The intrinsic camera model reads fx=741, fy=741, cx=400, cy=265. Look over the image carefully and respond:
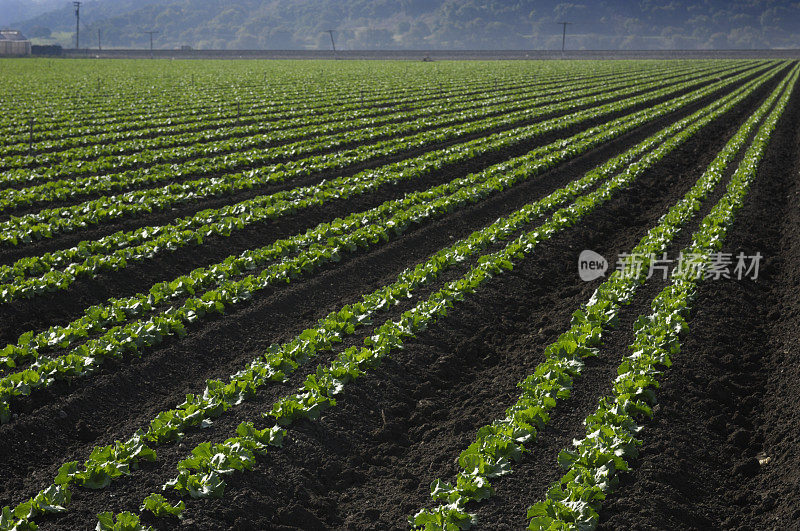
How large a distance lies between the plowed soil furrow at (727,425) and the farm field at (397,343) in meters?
0.03

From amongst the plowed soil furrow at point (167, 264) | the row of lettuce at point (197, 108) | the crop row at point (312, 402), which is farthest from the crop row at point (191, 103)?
the crop row at point (312, 402)

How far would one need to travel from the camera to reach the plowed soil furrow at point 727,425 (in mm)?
5680

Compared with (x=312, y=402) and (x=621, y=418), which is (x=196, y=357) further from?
(x=621, y=418)

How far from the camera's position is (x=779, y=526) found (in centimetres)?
549

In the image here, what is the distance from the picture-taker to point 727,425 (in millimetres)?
6941

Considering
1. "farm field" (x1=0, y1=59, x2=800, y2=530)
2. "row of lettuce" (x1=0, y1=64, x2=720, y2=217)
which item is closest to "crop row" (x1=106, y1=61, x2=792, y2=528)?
"farm field" (x1=0, y1=59, x2=800, y2=530)

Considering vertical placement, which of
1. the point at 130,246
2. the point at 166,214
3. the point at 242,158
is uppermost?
the point at 242,158

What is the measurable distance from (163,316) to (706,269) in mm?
7417

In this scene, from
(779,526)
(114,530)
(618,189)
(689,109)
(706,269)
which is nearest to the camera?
(114,530)

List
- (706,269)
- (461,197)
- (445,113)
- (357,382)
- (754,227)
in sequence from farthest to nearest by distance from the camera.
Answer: (445,113) < (461,197) < (754,227) < (706,269) < (357,382)

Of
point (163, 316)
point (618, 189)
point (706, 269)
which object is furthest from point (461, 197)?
point (163, 316)

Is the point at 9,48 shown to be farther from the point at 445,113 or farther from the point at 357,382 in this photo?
the point at 357,382

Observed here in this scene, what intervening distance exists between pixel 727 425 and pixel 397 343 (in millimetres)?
3369

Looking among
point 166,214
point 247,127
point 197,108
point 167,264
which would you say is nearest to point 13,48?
point 197,108
